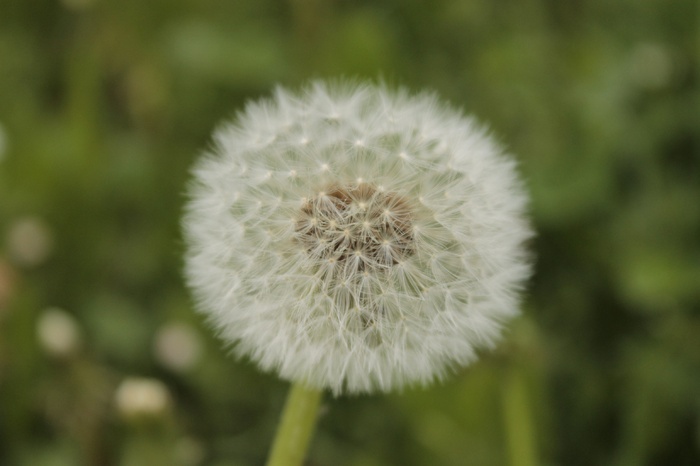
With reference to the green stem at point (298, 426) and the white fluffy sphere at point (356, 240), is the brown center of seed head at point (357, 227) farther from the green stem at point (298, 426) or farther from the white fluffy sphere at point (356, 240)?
the green stem at point (298, 426)

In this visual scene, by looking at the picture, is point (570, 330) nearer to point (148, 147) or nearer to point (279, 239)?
point (279, 239)

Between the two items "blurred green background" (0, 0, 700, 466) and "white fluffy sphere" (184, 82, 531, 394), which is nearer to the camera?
"white fluffy sphere" (184, 82, 531, 394)

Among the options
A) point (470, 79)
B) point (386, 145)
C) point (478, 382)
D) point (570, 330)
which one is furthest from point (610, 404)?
point (470, 79)

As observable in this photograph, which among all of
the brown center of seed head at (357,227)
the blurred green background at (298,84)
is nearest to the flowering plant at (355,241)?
the brown center of seed head at (357,227)

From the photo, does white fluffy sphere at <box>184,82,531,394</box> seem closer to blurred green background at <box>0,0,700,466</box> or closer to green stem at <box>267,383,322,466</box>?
green stem at <box>267,383,322,466</box>

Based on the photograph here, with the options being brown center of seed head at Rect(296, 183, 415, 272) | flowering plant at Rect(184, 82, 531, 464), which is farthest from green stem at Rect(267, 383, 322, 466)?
brown center of seed head at Rect(296, 183, 415, 272)

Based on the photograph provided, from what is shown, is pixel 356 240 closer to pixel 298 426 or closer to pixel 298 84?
pixel 298 426
